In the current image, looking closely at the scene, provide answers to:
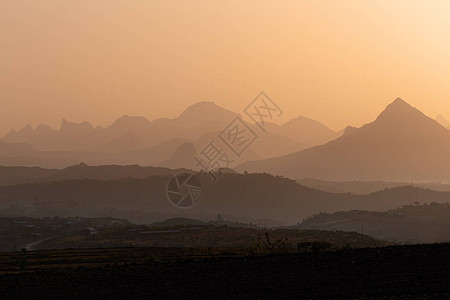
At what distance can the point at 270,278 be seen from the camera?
49.8 meters

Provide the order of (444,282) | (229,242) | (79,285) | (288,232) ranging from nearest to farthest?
(444,282) → (79,285) → (229,242) → (288,232)

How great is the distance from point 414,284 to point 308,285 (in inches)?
279

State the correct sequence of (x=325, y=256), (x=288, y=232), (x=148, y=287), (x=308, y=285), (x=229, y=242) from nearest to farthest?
(x=308, y=285)
(x=148, y=287)
(x=325, y=256)
(x=229, y=242)
(x=288, y=232)

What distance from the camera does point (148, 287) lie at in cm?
4931

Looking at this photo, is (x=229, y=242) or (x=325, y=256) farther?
(x=229, y=242)

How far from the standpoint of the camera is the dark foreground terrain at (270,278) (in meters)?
42.6

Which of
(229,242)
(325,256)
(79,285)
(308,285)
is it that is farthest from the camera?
(229,242)

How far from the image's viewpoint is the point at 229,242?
6462 inches

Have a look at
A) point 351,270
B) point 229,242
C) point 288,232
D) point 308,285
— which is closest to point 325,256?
point 351,270

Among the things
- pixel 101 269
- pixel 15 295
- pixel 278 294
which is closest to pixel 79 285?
pixel 15 295

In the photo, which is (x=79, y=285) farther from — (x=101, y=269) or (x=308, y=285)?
A: (x=308, y=285)

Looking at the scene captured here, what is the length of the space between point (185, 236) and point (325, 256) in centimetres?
12529

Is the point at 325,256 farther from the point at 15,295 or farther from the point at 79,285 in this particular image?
the point at 15,295

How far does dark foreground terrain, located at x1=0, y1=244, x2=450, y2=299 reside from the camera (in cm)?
4262
